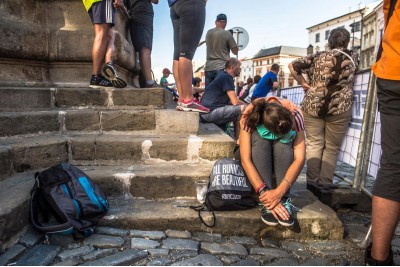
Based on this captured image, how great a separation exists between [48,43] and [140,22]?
1.54 m

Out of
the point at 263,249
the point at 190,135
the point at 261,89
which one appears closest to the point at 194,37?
the point at 190,135

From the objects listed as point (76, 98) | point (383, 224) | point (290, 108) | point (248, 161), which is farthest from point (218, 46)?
point (383, 224)

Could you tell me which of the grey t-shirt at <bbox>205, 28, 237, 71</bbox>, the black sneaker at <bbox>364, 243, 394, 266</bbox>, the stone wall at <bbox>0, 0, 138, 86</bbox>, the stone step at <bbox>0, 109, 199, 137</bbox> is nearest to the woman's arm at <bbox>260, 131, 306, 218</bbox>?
the black sneaker at <bbox>364, 243, 394, 266</bbox>

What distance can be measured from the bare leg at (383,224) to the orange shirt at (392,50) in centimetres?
72

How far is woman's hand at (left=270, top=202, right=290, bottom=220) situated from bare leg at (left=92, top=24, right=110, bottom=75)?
255 cm

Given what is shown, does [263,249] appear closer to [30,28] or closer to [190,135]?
[190,135]

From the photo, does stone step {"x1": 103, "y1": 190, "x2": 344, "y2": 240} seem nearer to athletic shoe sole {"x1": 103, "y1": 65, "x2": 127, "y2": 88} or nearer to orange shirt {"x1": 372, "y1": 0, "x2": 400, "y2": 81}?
orange shirt {"x1": 372, "y1": 0, "x2": 400, "y2": 81}

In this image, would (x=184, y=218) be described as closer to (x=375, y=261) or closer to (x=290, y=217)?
(x=290, y=217)

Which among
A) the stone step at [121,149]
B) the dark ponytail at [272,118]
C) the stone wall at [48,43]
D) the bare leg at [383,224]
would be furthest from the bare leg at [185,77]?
the bare leg at [383,224]

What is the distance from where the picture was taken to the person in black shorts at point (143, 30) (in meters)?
5.00

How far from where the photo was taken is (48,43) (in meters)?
4.06

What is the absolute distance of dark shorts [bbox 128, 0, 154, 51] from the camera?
16.7ft

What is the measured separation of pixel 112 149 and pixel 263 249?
5.62 feet

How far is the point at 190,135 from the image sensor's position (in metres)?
3.64
